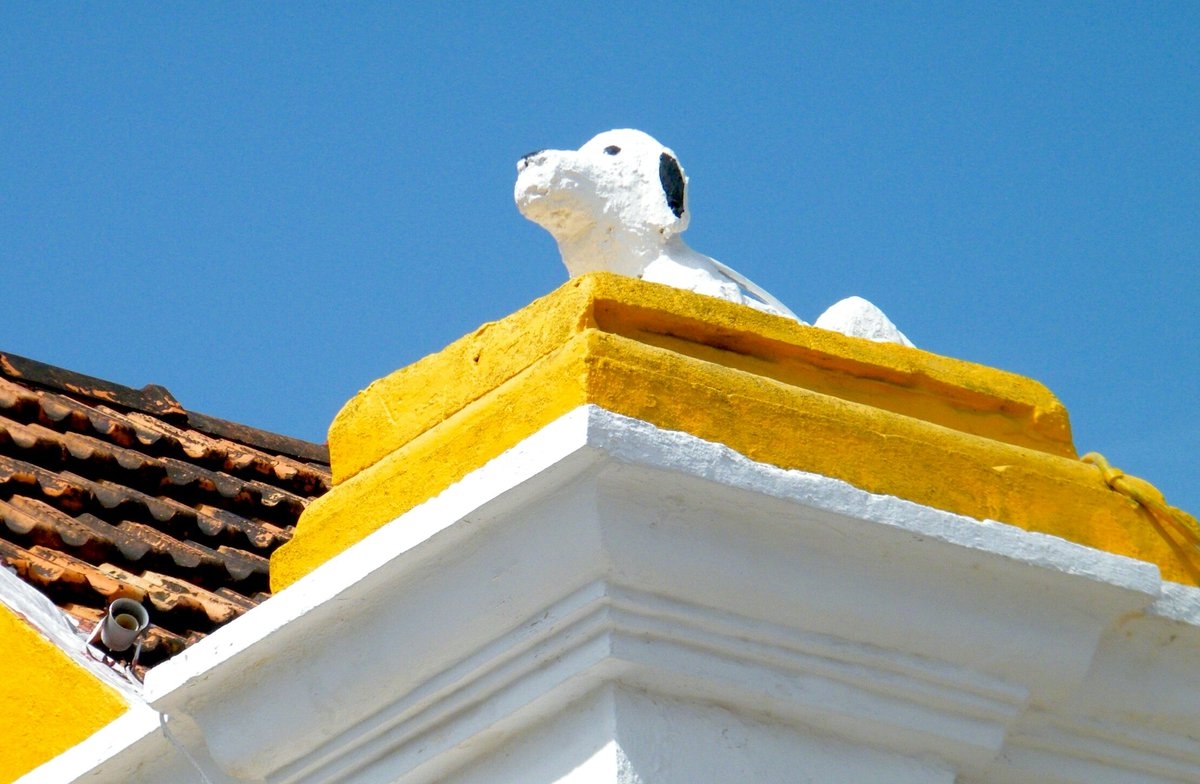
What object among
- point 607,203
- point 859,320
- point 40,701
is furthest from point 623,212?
point 40,701

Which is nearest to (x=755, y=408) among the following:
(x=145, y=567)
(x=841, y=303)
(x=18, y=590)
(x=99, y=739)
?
(x=841, y=303)

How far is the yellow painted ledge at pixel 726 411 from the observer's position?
2895 millimetres

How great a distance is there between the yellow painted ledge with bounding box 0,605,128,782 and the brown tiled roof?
260 mm

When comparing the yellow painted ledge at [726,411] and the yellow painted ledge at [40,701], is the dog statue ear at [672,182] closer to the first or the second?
the yellow painted ledge at [726,411]

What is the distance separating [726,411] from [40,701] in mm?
2088

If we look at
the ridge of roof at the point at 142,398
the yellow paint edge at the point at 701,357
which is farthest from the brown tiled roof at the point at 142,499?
the yellow paint edge at the point at 701,357

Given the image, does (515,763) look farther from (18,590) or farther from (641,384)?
(18,590)

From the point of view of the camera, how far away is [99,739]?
357cm

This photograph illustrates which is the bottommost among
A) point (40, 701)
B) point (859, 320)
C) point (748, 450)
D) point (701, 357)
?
point (748, 450)

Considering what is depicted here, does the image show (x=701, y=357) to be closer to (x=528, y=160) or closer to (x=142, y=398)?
(x=528, y=160)

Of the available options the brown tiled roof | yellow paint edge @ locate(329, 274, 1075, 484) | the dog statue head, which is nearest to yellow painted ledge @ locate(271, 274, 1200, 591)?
yellow paint edge @ locate(329, 274, 1075, 484)

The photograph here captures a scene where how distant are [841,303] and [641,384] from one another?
112cm

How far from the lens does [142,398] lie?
6.73 meters

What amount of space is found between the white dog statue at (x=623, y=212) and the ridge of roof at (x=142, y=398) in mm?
2594
